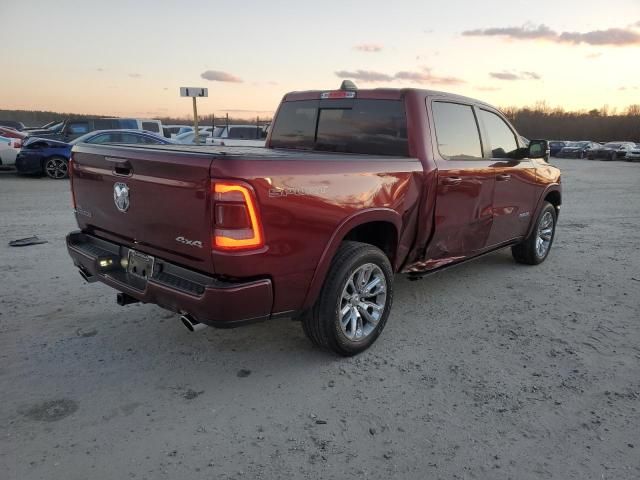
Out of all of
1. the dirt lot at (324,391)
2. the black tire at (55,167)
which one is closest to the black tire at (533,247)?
the dirt lot at (324,391)

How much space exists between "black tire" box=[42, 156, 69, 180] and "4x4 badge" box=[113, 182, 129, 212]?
39.1 ft

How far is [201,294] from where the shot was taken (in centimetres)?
280

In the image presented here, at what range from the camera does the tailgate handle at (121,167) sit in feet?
10.3

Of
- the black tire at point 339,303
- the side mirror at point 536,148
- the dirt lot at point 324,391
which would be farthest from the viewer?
→ the side mirror at point 536,148

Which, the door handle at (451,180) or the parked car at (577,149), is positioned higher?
the door handle at (451,180)

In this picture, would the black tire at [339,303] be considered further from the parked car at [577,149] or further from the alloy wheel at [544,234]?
the parked car at [577,149]

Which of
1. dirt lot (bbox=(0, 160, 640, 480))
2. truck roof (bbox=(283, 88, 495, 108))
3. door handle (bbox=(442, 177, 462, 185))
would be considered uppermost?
truck roof (bbox=(283, 88, 495, 108))

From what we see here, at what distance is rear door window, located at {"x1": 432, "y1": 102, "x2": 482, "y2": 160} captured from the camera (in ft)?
14.0

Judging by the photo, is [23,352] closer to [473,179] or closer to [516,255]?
[473,179]

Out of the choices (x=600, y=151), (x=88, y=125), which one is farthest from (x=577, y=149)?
(x=88, y=125)

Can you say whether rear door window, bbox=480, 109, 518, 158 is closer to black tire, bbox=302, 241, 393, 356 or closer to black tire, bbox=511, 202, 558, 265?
black tire, bbox=511, 202, 558, 265

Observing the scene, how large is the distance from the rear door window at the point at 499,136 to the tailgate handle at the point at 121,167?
3466 mm

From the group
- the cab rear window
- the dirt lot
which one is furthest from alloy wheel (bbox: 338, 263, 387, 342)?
the cab rear window

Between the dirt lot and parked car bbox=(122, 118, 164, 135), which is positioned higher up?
parked car bbox=(122, 118, 164, 135)
